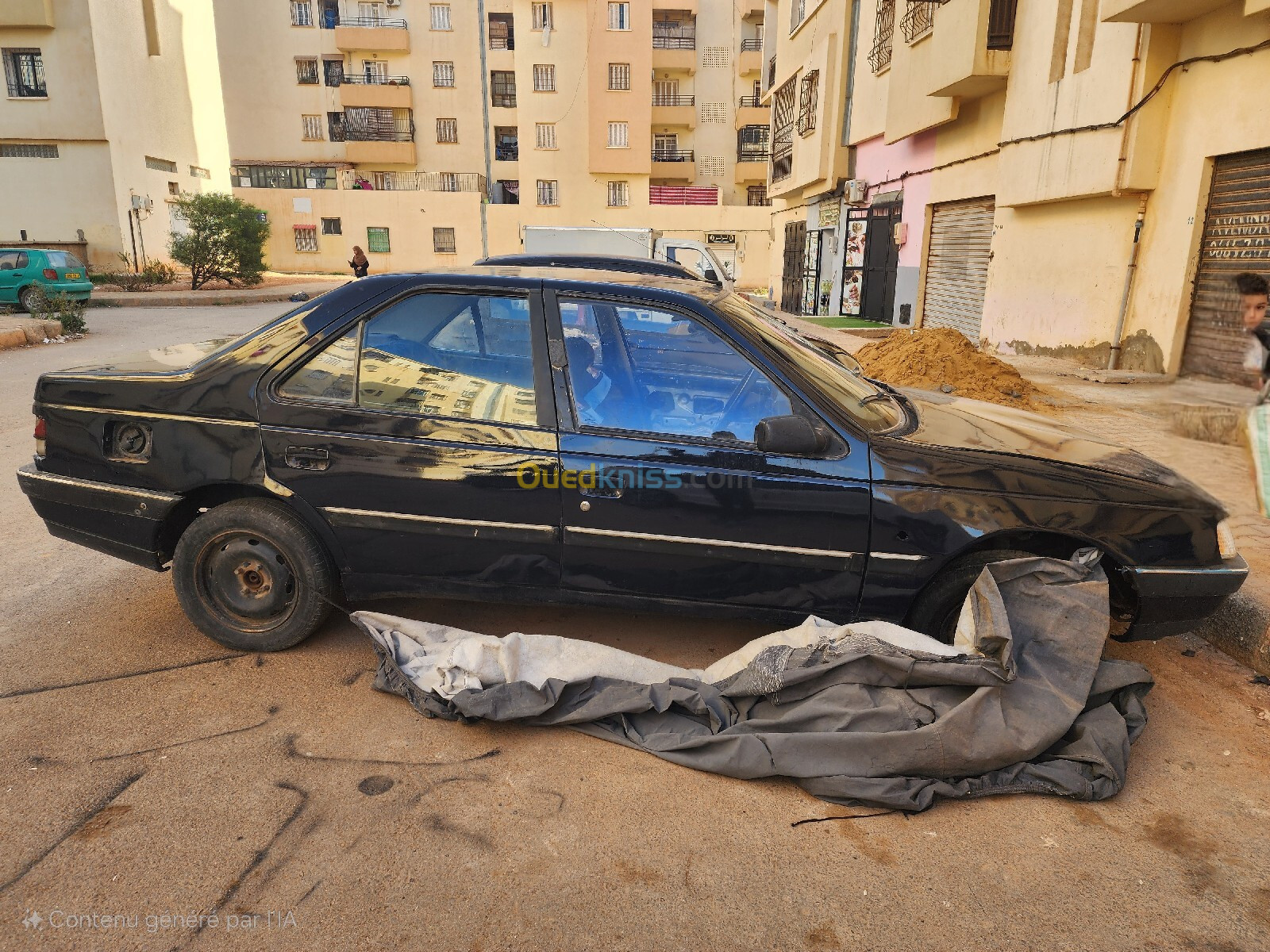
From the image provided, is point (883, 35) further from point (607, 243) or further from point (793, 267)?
point (793, 267)

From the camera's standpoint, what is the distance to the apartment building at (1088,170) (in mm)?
9219

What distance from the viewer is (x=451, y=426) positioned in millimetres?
3432

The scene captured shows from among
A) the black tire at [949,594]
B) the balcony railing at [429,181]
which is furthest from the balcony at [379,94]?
the black tire at [949,594]

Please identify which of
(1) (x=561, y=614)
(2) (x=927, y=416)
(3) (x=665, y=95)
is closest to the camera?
(2) (x=927, y=416)

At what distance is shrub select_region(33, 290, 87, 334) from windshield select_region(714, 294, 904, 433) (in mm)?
16402

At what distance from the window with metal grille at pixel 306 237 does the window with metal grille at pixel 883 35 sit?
31.0 m

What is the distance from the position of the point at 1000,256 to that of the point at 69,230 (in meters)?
33.6

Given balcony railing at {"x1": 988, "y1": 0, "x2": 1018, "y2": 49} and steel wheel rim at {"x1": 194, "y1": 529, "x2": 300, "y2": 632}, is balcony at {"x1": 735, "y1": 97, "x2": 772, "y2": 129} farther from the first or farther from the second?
steel wheel rim at {"x1": 194, "y1": 529, "x2": 300, "y2": 632}

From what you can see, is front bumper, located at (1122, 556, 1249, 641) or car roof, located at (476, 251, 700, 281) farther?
car roof, located at (476, 251, 700, 281)

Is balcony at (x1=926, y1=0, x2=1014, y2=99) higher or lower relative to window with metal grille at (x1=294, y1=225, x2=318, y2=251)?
higher

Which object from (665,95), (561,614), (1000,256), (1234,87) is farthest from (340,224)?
(561,614)

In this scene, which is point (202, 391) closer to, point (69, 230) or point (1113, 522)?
point (1113, 522)

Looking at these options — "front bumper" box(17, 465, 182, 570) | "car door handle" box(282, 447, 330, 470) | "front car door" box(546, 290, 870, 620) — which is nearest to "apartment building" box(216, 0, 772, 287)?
"front bumper" box(17, 465, 182, 570)

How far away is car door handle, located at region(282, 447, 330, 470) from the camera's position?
3.49 m
